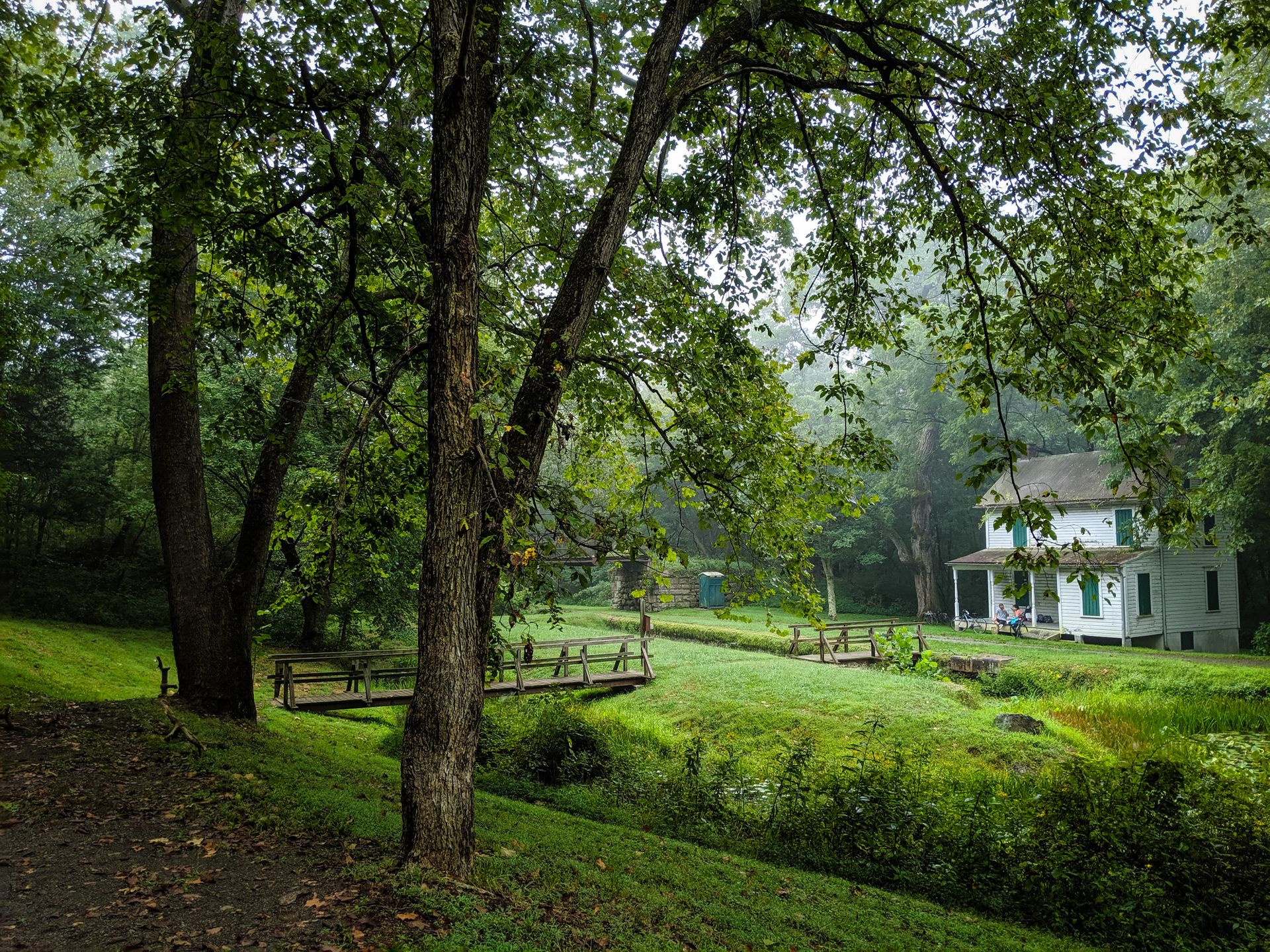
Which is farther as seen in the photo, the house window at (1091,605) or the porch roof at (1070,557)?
the house window at (1091,605)

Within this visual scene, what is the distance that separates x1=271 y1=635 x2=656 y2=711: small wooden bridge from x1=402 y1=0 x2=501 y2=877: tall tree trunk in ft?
15.5

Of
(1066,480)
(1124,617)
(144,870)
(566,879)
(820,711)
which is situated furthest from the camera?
(1066,480)

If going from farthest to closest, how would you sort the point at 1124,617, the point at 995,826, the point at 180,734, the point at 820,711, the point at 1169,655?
the point at 1124,617
the point at 1169,655
the point at 820,711
the point at 180,734
the point at 995,826

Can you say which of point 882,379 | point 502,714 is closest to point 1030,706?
point 502,714

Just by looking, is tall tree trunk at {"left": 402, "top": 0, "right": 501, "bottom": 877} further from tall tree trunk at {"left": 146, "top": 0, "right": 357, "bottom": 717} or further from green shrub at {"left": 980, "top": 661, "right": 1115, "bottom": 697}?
green shrub at {"left": 980, "top": 661, "right": 1115, "bottom": 697}

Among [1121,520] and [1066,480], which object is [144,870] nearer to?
[1121,520]

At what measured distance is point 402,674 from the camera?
14.0 m

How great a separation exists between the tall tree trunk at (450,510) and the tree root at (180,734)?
411cm

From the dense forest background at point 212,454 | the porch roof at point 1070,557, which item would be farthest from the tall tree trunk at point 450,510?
the porch roof at point 1070,557

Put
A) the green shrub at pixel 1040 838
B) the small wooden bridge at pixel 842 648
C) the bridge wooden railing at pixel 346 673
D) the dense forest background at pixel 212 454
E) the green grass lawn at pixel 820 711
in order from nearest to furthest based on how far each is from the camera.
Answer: the green shrub at pixel 1040 838, the dense forest background at pixel 212 454, the green grass lawn at pixel 820 711, the bridge wooden railing at pixel 346 673, the small wooden bridge at pixel 842 648

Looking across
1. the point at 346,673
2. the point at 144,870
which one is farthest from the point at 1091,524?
the point at 144,870

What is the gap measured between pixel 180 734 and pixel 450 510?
5.50m

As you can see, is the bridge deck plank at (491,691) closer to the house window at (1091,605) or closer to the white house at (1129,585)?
the white house at (1129,585)

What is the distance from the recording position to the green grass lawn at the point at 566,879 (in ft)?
14.8
